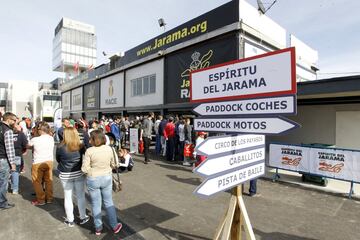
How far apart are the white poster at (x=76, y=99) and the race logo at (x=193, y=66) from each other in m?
20.9

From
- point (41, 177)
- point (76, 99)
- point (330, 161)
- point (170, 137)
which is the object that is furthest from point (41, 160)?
point (76, 99)

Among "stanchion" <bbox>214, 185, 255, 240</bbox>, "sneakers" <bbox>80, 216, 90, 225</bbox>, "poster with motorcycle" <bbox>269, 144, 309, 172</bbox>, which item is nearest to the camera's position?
"stanchion" <bbox>214, 185, 255, 240</bbox>

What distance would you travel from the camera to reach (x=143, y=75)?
1823 cm

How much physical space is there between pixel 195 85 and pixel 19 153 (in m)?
5.47

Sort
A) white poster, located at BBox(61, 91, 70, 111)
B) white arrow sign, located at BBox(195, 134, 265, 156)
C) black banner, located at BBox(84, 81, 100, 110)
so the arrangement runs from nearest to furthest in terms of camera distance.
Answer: white arrow sign, located at BBox(195, 134, 265, 156)
black banner, located at BBox(84, 81, 100, 110)
white poster, located at BBox(61, 91, 70, 111)

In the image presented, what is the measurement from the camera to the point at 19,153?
20.2 ft

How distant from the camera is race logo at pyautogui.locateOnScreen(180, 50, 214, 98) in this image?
1270 cm

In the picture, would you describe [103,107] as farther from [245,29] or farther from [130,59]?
[245,29]

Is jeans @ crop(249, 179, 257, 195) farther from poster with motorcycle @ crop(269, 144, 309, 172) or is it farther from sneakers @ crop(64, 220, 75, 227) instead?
sneakers @ crop(64, 220, 75, 227)

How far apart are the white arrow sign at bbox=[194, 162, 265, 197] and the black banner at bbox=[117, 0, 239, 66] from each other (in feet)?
32.7

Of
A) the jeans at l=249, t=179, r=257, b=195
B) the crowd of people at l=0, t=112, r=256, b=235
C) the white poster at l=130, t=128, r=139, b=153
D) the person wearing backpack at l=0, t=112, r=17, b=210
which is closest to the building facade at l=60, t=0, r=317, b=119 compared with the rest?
the white poster at l=130, t=128, r=139, b=153

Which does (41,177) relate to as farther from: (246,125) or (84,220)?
(246,125)

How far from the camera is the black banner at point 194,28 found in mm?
11570

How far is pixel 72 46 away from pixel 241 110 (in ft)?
272
